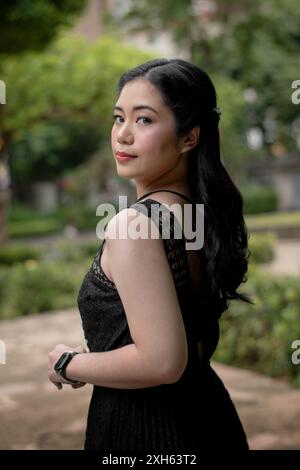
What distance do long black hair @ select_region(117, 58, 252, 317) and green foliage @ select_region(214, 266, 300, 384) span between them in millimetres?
3519

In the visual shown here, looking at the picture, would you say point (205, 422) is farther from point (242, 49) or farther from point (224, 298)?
point (242, 49)

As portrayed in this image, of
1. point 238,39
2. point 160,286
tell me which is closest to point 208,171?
point 160,286

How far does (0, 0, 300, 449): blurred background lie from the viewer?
4.66 m

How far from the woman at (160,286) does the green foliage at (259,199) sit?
26804 millimetres

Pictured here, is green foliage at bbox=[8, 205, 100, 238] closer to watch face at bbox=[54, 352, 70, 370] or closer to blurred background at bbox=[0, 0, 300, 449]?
blurred background at bbox=[0, 0, 300, 449]

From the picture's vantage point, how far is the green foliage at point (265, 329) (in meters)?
5.07

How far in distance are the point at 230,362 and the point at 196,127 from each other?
4428 mm

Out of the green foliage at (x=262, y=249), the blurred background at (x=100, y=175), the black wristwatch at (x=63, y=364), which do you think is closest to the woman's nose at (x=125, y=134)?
the blurred background at (x=100, y=175)

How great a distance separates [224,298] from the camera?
165 cm

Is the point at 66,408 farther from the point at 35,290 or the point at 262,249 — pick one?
the point at 262,249

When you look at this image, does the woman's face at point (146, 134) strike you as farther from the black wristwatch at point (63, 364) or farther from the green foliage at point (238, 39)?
the green foliage at point (238, 39)

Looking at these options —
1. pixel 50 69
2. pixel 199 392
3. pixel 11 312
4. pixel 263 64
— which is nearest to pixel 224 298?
pixel 199 392

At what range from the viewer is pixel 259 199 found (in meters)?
29.3

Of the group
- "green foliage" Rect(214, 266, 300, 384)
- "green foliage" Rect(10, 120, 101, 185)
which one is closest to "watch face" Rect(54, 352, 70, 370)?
"green foliage" Rect(214, 266, 300, 384)
